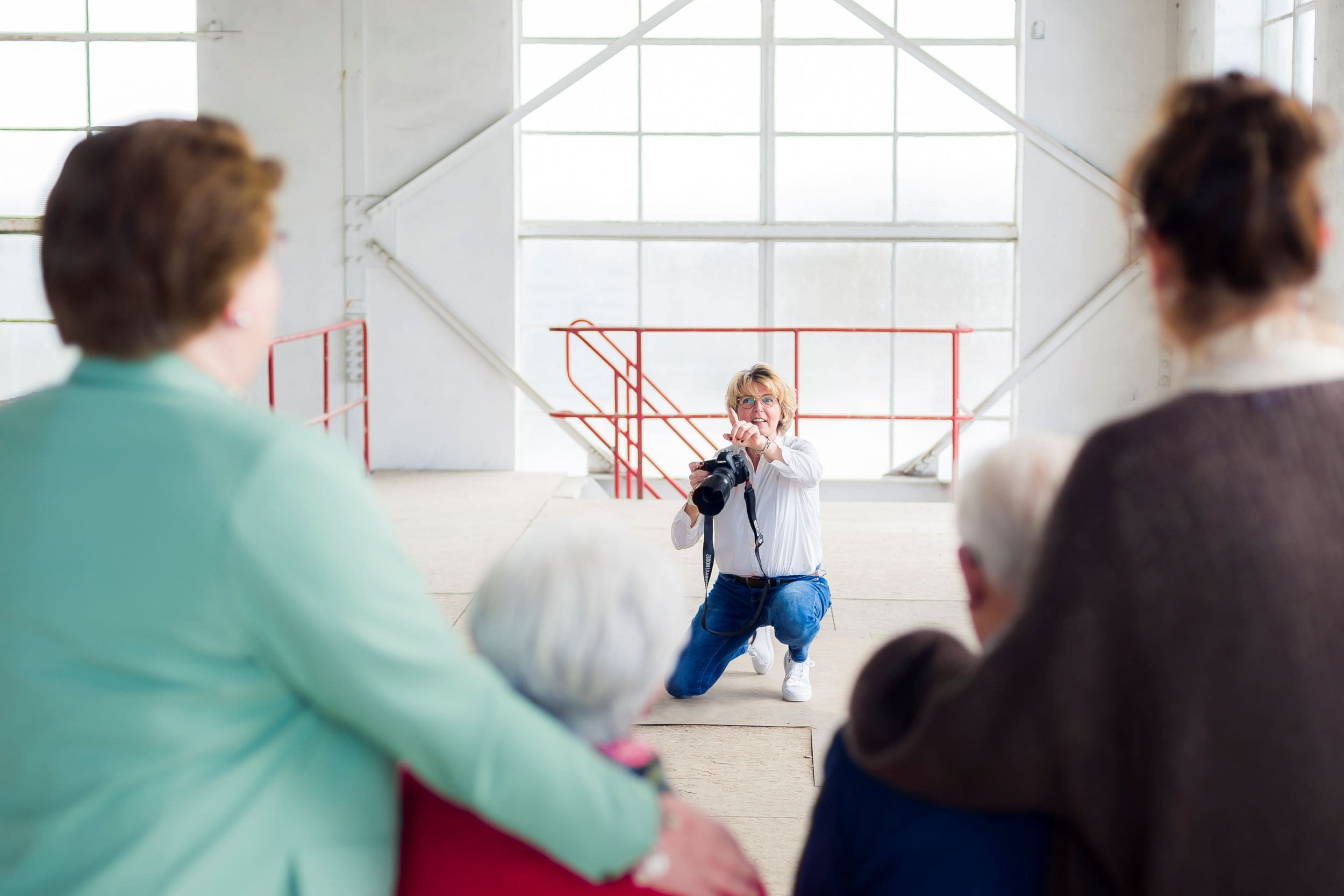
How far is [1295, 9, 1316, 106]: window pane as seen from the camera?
625cm

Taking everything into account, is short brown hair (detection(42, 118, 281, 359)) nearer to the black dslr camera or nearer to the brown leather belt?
the black dslr camera

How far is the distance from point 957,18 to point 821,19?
0.78m

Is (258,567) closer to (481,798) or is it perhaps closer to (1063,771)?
(481,798)

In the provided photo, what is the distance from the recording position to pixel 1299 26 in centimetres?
644

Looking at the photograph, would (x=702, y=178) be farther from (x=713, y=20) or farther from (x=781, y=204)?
(x=713, y=20)

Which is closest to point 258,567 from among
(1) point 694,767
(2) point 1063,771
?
(2) point 1063,771

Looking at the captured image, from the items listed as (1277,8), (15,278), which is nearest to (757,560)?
(1277,8)

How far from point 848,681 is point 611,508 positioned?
2830mm

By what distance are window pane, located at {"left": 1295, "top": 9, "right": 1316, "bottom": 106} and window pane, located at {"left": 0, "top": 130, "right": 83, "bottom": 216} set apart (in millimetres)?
6545

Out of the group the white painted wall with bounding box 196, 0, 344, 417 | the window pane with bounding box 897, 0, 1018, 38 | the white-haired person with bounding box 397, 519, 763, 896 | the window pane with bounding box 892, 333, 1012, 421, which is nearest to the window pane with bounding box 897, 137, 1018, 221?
the window pane with bounding box 897, 0, 1018, 38

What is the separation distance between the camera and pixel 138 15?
761cm

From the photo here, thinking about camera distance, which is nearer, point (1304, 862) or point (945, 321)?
point (1304, 862)

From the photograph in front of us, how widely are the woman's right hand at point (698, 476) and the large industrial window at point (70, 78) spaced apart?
535cm

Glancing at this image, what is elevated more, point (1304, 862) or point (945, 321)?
point (945, 321)
